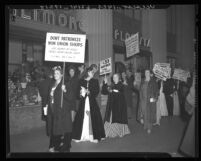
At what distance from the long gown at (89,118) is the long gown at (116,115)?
0.14 meters

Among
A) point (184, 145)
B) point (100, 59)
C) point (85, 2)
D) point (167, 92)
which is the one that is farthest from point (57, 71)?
point (184, 145)

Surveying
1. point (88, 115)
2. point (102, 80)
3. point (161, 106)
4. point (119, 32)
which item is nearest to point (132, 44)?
point (119, 32)

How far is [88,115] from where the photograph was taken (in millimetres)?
4555

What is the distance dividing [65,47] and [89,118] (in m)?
1.28

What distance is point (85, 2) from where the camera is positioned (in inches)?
176

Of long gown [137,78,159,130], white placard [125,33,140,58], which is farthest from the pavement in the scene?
white placard [125,33,140,58]

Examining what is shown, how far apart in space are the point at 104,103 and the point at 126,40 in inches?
45.1

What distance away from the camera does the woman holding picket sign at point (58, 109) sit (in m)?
4.46

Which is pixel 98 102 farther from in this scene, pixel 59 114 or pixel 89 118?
pixel 59 114

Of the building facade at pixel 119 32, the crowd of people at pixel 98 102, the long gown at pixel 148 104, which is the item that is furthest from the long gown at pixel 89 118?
the long gown at pixel 148 104

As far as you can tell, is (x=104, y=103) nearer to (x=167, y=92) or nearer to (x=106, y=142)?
(x=106, y=142)

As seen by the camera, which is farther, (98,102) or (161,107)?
(161,107)

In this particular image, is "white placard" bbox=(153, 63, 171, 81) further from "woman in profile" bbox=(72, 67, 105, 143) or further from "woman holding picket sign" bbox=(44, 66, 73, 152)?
"woman holding picket sign" bbox=(44, 66, 73, 152)
